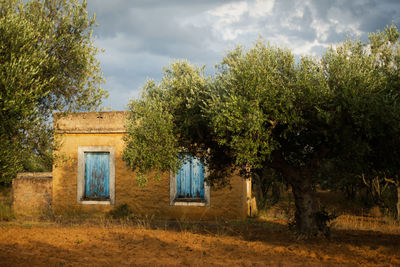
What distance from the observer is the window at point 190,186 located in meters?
16.0

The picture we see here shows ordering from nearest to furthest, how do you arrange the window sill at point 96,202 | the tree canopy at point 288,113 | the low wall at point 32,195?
1. the tree canopy at point 288,113
2. the window sill at point 96,202
3. the low wall at point 32,195

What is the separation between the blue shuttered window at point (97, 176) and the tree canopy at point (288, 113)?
240 inches

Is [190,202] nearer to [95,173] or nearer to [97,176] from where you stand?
[97,176]

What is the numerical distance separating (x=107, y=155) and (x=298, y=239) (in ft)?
30.9

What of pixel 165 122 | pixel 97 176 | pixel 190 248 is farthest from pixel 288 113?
pixel 97 176

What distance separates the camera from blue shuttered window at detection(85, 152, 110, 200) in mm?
16953

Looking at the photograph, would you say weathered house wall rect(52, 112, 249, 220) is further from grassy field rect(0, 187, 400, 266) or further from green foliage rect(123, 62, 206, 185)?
green foliage rect(123, 62, 206, 185)

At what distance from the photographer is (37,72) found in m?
10.6

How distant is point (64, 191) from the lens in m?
17.1

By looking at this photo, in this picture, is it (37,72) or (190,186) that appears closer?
(37,72)

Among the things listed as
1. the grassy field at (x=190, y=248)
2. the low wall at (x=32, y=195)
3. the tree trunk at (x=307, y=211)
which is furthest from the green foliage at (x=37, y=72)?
the tree trunk at (x=307, y=211)

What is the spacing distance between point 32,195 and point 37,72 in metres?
8.53

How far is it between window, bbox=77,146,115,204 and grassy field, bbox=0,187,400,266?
13.1 ft

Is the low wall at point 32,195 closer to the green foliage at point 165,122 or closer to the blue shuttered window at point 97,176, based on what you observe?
the blue shuttered window at point 97,176
